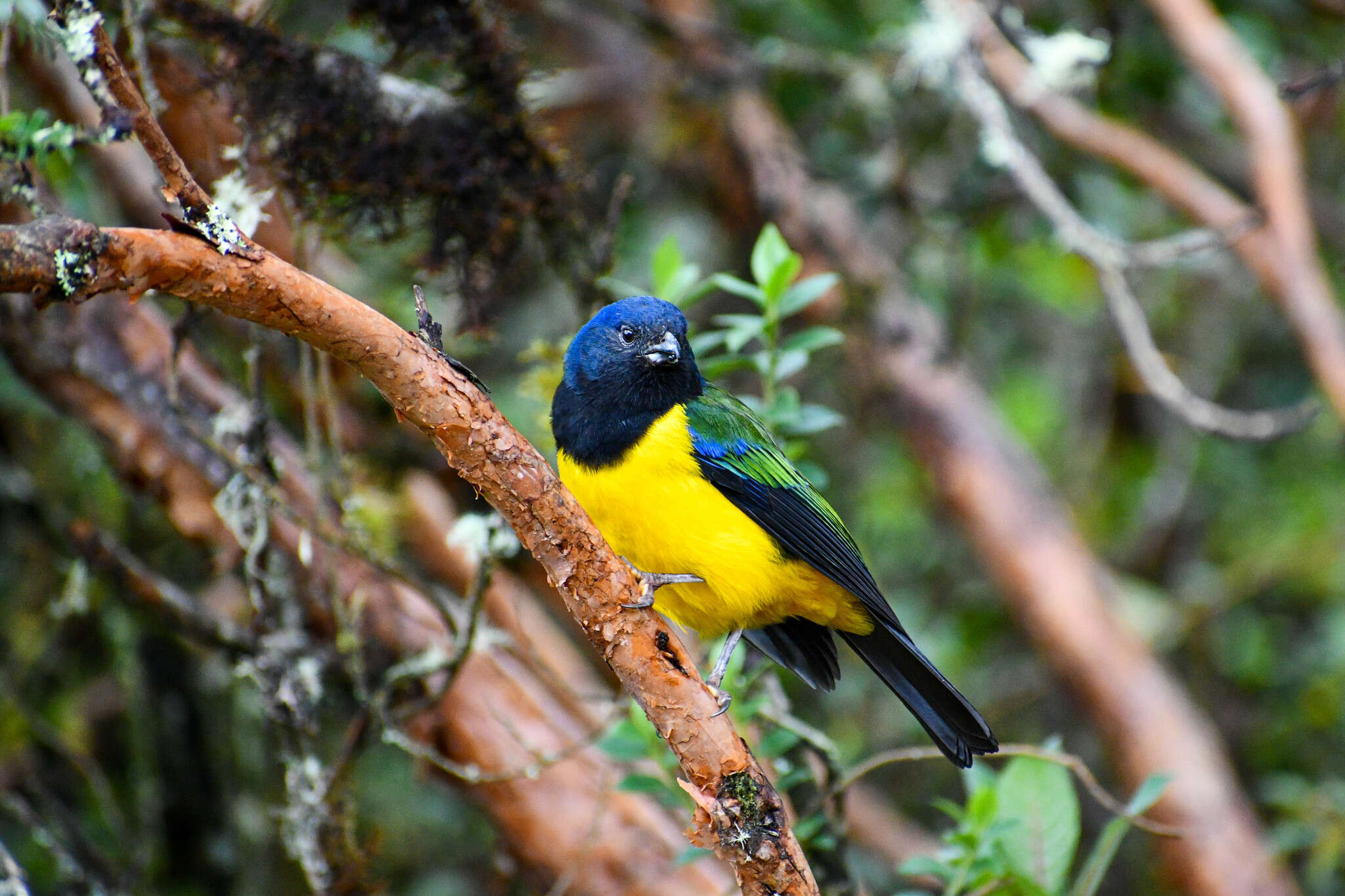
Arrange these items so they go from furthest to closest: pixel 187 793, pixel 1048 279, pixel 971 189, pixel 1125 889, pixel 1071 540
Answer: pixel 1048 279
pixel 1125 889
pixel 971 189
pixel 1071 540
pixel 187 793

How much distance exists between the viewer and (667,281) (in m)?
3.20

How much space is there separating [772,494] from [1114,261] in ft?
5.36

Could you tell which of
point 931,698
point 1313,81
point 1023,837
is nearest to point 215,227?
point 931,698

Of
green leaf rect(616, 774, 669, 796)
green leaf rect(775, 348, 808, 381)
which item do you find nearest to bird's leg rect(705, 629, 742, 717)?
green leaf rect(616, 774, 669, 796)

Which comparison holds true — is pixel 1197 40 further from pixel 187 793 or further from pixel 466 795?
pixel 187 793

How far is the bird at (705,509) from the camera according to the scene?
2.88 meters

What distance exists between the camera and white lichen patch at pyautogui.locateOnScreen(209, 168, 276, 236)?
8.68ft

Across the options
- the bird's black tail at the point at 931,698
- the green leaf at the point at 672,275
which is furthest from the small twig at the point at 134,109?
the bird's black tail at the point at 931,698

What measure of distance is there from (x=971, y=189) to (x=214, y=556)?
11.9 feet

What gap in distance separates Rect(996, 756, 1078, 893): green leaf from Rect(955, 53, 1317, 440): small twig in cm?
130

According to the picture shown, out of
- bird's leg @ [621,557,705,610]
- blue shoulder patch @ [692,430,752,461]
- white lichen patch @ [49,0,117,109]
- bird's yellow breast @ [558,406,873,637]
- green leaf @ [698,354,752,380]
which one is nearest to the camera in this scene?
white lichen patch @ [49,0,117,109]

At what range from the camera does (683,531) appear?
287cm

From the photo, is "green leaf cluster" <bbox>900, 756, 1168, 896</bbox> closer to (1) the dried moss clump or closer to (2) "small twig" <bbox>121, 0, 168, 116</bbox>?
→ (1) the dried moss clump

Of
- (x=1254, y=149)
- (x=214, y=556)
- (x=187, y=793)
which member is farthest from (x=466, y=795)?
(x=1254, y=149)
